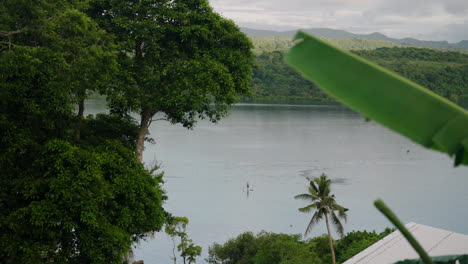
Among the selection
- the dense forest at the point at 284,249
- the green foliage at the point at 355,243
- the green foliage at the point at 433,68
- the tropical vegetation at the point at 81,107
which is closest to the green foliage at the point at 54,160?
the tropical vegetation at the point at 81,107

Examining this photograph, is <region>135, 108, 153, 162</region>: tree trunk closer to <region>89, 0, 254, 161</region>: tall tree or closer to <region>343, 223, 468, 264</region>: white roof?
<region>89, 0, 254, 161</region>: tall tree

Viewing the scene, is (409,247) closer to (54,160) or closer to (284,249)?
(284,249)

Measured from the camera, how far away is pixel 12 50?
930cm

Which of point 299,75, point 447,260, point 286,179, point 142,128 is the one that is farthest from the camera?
point 299,75

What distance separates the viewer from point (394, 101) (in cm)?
62

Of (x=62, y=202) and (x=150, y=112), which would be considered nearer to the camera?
(x=62, y=202)

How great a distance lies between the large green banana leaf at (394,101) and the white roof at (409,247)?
10.5 m

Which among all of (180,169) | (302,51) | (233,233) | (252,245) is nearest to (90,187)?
(302,51)

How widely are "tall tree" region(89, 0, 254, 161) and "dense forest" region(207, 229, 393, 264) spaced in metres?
8.48

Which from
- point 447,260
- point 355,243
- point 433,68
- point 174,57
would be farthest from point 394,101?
point 433,68

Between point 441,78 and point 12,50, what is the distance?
61228 mm

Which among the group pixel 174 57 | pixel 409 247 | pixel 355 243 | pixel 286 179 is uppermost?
pixel 286 179

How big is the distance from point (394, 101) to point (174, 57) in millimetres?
12721

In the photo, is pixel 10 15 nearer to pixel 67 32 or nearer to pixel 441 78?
pixel 67 32
